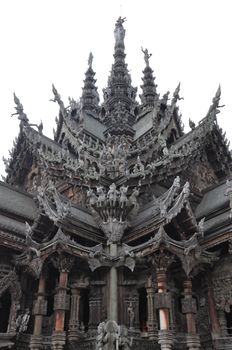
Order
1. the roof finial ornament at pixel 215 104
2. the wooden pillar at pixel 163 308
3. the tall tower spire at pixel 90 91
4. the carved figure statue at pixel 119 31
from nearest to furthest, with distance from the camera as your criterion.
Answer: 1. the wooden pillar at pixel 163 308
2. the roof finial ornament at pixel 215 104
3. the tall tower spire at pixel 90 91
4. the carved figure statue at pixel 119 31

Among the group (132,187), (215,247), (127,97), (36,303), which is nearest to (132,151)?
(132,187)

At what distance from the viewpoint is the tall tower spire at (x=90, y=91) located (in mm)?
29344

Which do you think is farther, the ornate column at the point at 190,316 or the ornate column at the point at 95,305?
the ornate column at the point at 95,305

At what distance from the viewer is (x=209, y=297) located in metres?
10.3

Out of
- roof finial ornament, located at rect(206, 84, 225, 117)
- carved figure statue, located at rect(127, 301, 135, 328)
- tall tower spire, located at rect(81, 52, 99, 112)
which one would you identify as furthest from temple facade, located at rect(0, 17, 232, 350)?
tall tower spire, located at rect(81, 52, 99, 112)

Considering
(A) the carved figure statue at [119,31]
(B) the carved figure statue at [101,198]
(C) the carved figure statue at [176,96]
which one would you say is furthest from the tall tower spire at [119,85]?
(B) the carved figure statue at [101,198]

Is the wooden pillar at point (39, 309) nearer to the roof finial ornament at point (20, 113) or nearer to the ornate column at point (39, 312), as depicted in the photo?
the ornate column at point (39, 312)

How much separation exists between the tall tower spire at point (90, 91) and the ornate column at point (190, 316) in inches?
808

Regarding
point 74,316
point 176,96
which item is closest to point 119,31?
point 176,96

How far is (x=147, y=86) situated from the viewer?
2789cm

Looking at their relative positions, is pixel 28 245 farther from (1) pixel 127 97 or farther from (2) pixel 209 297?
(1) pixel 127 97

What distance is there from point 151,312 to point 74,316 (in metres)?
1.99

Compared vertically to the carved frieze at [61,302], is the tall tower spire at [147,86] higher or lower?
higher

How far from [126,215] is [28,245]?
308cm
